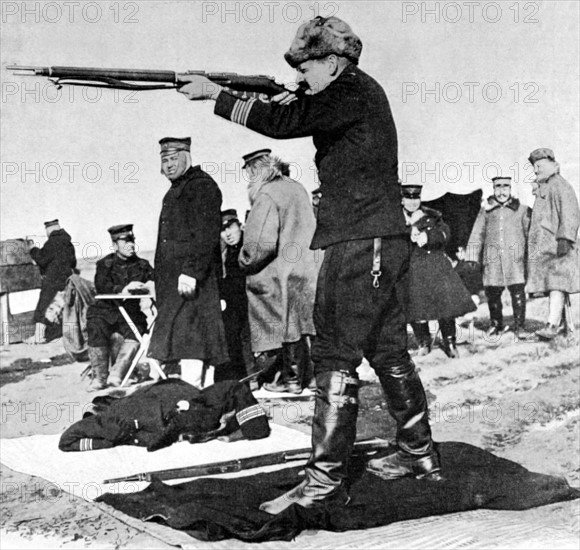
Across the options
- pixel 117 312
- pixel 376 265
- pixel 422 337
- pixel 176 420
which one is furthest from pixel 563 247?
pixel 117 312

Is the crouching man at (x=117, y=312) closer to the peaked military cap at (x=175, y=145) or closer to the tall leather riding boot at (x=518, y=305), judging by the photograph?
the peaked military cap at (x=175, y=145)

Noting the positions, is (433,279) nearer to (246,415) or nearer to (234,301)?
(234,301)

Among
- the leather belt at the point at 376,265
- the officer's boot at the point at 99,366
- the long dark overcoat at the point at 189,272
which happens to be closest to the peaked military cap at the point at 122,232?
the long dark overcoat at the point at 189,272

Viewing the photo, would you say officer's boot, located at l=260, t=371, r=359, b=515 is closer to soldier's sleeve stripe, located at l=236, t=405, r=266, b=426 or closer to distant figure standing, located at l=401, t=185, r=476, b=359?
soldier's sleeve stripe, located at l=236, t=405, r=266, b=426

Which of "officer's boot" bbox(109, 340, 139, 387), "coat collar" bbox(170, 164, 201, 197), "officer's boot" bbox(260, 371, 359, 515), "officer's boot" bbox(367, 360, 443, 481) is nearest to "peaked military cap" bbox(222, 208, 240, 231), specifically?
"coat collar" bbox(170, 164, 201, 197)

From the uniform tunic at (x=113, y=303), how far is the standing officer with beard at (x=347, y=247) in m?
0.91

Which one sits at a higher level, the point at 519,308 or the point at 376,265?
the point at 376,265

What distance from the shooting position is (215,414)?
494 centimetres

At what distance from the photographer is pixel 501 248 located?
537 cm

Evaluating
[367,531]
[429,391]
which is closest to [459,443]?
[429,391]

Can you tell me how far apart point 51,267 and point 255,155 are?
118cm

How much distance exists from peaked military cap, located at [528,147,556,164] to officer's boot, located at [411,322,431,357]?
3.60 ft

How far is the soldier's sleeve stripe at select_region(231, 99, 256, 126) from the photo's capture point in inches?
183

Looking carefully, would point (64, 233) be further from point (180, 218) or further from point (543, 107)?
point (543, 107)
